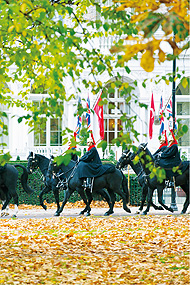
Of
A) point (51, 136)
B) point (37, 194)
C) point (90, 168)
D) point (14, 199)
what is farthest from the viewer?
point (51, 136)

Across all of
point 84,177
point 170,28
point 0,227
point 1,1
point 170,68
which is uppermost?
point 170,68

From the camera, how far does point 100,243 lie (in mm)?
9891

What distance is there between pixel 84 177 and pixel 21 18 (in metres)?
9.03

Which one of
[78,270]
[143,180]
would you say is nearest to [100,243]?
[78,270]

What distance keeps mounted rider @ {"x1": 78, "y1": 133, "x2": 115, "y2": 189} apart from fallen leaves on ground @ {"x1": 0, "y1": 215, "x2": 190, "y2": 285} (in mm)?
2037

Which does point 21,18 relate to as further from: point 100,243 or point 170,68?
point 170,68

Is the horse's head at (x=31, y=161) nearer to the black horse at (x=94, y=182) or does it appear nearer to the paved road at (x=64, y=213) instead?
the black horse at (x=94, y=182)

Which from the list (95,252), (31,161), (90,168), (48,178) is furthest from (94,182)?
(95,252)

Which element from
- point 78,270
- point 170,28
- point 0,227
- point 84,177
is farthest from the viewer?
point 84,177

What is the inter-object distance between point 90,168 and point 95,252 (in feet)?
22.2

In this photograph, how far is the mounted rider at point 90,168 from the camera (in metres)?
15.5

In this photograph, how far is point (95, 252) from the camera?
8.93 m

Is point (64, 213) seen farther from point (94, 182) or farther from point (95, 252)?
point (95, 252)

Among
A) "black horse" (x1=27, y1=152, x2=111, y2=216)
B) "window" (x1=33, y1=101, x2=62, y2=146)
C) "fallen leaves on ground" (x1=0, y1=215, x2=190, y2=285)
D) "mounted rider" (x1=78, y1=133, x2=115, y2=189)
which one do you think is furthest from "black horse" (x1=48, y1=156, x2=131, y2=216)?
"window" (x1=33, y1=101, x2=62, y2=146)
